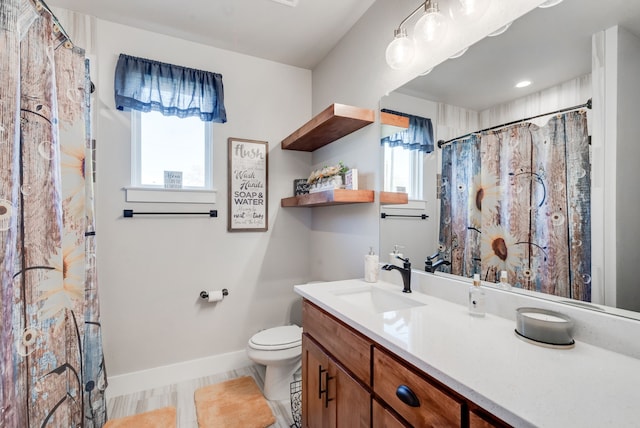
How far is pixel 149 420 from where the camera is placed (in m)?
1.77

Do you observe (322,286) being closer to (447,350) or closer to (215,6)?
(447,350)

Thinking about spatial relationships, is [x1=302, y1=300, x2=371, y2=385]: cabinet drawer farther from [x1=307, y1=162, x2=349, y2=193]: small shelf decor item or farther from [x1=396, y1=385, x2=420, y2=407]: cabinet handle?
[x1=307, y1=162, x2=349, y2=193]: small shelf decor item

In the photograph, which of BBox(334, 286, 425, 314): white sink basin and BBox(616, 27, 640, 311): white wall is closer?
BBox(616, 27, 640, 311): white wall

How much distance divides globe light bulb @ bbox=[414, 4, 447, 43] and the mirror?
182mm

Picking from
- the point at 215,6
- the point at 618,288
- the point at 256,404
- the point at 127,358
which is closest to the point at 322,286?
the point at 256,404

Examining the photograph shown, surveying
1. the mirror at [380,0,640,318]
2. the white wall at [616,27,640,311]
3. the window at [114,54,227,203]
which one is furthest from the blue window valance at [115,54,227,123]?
the white wall at [616,27,640,311]

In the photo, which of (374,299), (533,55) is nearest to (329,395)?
(374,299)

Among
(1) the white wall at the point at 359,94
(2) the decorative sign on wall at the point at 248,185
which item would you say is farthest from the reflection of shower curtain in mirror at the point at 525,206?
(2) the decorative sign on wall at the point at 248,185

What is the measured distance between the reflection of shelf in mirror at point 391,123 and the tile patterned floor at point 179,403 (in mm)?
1883

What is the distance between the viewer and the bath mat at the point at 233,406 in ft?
5.70

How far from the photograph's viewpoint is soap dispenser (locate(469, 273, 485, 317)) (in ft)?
3.64

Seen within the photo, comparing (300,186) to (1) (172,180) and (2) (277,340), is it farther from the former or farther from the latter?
(2) (277,340)

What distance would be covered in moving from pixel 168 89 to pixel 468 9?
1.99m

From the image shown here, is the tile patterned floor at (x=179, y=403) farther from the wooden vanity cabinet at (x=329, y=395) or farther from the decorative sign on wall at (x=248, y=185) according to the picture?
the decorative sign on wall at (x=248, y=185)
